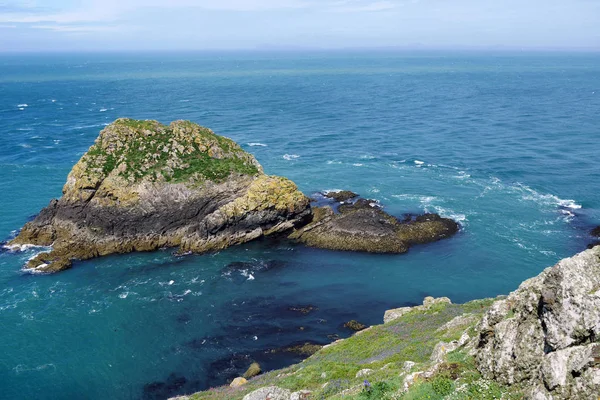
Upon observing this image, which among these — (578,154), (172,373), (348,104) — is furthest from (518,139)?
(172,373)

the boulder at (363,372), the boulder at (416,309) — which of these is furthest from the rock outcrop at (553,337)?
the boulder at (416,309)

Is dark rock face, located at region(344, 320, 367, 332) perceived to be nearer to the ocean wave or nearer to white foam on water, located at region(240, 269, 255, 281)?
white foam on water, located at region(240, 269, 255, 281)

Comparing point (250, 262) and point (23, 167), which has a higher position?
point (23, 167)

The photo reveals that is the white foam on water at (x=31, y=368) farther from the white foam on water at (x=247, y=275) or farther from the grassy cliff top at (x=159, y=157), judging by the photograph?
the grassy cliff top at (x=159, y=157)

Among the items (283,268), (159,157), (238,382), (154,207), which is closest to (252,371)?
(238,382)

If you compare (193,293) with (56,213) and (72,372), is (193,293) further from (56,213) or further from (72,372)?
(56,213)
